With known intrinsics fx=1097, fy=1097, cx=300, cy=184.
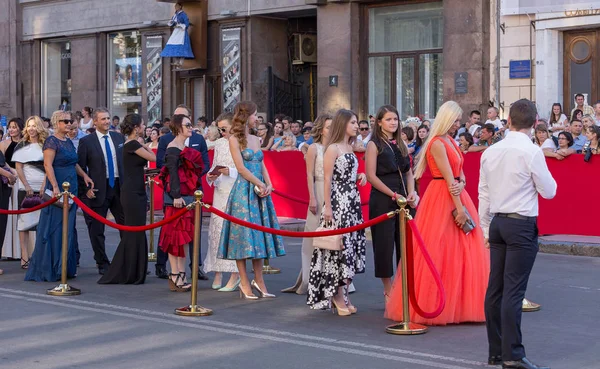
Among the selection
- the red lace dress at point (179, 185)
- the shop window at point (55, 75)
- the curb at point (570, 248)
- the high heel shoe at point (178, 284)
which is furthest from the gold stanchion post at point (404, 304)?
the shop window at point (55, 75)

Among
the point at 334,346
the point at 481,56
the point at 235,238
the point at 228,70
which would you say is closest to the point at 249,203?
the point at 235,238

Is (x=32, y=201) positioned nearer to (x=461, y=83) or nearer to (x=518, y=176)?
(x=518, y=176)

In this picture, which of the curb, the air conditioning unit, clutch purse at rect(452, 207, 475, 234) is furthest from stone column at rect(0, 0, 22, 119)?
clutch purse at rect(452, 207, 475, 234)

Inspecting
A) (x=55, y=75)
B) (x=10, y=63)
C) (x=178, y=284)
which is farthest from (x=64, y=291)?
(x=10, y=63)

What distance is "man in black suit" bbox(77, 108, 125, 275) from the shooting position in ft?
44.3

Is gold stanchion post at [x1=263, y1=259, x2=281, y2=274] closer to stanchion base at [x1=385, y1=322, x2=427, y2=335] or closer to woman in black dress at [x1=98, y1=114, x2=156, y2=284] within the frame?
woman in black dress at [x1=98, y1=114, x2=156, y2=284]

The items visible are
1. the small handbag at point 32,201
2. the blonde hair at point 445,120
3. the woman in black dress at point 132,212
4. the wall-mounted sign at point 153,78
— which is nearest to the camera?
the blonde hair at point 445,120

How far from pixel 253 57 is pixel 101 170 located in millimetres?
15154

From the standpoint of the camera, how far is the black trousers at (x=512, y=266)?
25.2 feet

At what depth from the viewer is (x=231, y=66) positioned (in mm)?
28734

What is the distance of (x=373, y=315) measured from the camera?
10.4 m

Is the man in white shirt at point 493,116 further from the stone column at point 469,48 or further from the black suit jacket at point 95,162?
the black suit jacket at point 95,162

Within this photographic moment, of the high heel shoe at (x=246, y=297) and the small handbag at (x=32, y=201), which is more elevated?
the small handbag at (x=32, y=201)

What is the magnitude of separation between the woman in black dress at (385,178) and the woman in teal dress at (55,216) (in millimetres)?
4356
